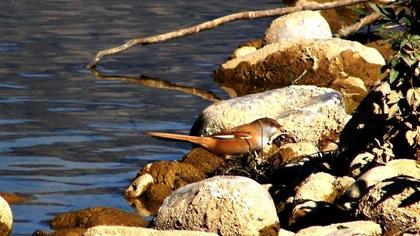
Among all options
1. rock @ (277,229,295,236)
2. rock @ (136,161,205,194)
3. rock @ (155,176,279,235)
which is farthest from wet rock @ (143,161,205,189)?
rock @ (277,229,295,236)

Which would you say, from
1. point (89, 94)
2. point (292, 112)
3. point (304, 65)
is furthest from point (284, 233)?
point (304, 65)

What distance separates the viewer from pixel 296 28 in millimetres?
16891

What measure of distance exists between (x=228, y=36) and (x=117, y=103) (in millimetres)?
4935

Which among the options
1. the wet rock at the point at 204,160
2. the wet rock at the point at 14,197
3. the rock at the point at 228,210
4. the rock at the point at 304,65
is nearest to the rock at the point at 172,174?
the wet rock at the point at 204,160

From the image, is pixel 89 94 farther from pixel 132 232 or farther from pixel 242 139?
pixel 132 232

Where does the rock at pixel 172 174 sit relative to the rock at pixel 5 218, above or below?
below

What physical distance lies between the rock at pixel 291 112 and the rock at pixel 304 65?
247 cm

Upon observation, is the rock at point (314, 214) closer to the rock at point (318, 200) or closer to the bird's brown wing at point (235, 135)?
the rock at point (318, 200)

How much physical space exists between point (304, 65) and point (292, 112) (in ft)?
12.8

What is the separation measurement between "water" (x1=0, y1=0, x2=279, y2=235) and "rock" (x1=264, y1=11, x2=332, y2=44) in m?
0.90

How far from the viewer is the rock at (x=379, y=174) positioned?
27.4 feet

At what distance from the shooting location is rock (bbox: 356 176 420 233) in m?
7.81

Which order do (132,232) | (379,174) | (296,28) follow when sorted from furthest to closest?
(296,28)
(379,174)
(132,232)

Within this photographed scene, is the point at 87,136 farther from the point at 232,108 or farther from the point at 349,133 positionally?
the point at 349,133
